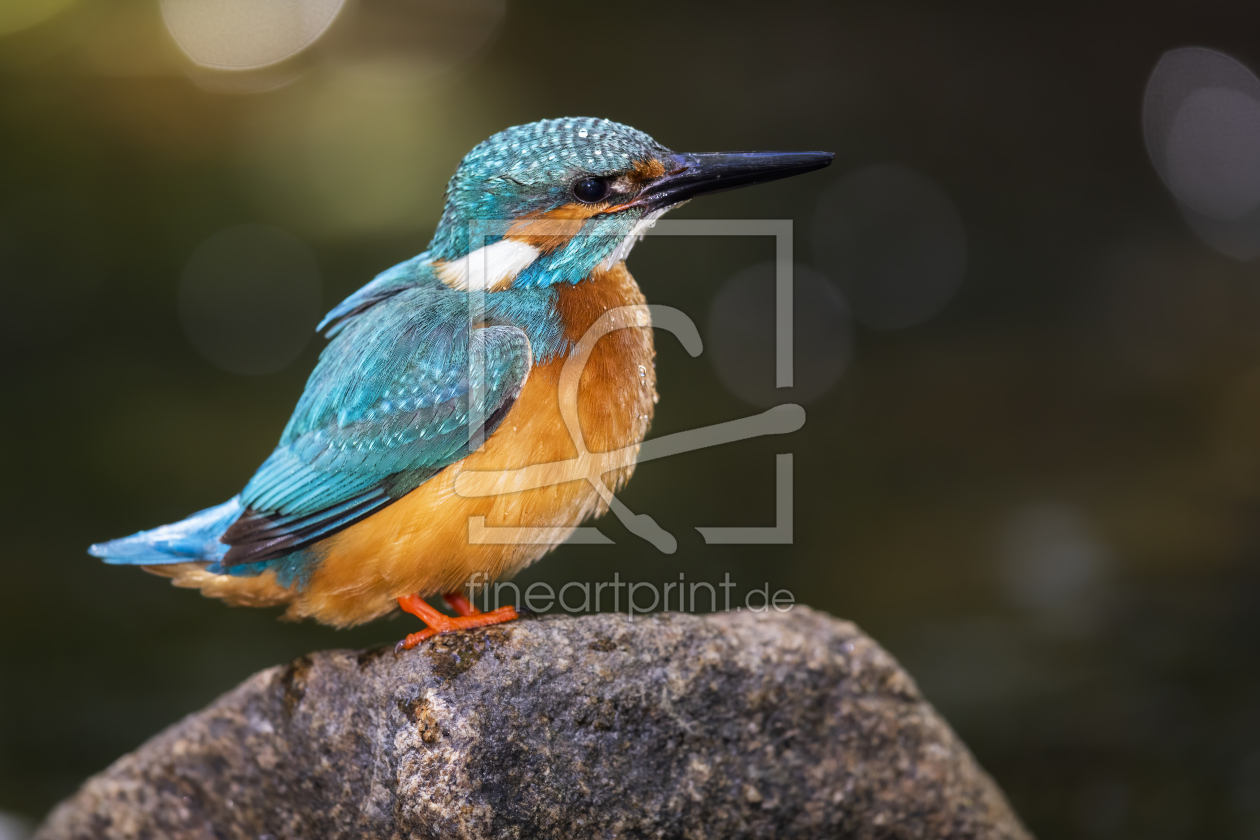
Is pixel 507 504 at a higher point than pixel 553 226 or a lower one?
lower

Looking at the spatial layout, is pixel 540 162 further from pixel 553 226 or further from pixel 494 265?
pixel 494 265

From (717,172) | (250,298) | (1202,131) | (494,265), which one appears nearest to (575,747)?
(494,265)

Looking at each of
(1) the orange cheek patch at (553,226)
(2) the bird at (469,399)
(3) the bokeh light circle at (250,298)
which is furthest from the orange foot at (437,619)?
(3) the bokeh light circle at (250,298)

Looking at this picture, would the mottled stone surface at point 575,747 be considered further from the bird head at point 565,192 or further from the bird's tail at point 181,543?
the bird head at point 565,192

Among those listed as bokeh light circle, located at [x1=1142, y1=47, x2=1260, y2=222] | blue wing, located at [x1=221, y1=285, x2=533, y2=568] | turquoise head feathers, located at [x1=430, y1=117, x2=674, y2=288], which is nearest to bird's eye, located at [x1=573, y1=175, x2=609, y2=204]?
turquoise head feathers, located at [x1=430, y1=117, x2=674, y2=288]

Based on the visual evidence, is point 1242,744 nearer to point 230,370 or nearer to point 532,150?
point 532,150

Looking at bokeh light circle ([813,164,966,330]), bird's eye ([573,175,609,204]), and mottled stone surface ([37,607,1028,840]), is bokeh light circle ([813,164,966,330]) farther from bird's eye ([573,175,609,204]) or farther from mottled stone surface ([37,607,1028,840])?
bird's eye ([573,175,609,204])
